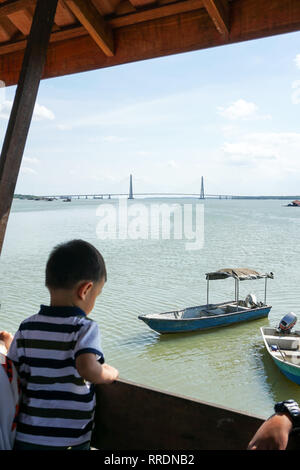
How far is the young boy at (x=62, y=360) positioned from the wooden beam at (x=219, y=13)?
1608 millimetres

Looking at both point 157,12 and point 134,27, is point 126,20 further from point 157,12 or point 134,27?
point 157,12

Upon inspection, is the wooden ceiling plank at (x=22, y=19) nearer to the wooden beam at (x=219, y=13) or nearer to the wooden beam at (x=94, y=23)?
the wooden beam at (x=94, y=23)

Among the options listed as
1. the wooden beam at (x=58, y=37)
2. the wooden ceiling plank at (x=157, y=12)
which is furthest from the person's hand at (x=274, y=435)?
the wooden beam at (x=58, y=37)

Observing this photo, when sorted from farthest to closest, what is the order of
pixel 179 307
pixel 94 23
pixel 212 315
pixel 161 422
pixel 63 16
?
pixel 179 307
pixel 212 315
pixel 63 16
pixel 94 23
pixel 161 422

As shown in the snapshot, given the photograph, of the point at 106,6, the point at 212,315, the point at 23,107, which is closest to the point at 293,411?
the point at 23,107

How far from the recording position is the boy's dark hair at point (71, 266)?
57.3 inches

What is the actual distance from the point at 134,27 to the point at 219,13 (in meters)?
0.70

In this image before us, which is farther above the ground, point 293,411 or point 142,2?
point 142,2

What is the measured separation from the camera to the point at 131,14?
2.72 m

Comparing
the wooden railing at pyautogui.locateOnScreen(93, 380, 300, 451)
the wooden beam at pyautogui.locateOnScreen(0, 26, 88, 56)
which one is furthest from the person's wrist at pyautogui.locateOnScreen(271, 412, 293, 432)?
the wooden beam at pyautogui.locateOnScreen(0, 26, 88, 56)

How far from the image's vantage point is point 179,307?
18.9 m

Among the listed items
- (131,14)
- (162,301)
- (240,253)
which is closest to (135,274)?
(162,301)

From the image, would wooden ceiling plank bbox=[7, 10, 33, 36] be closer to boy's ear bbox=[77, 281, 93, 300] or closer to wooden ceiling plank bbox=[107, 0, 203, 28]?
wooden ceiling plank bbox=[107, 0, 203, 28]
